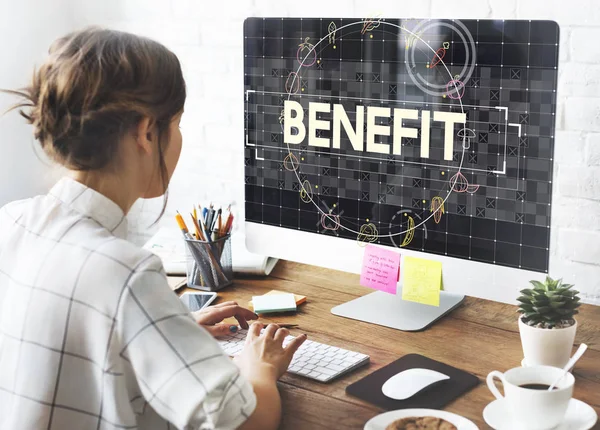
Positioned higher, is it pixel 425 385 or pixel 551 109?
pixel 551 109

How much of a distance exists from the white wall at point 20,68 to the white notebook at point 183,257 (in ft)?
1.70

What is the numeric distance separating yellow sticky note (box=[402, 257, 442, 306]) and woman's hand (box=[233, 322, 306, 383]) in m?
0.24

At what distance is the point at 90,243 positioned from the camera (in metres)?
0.92

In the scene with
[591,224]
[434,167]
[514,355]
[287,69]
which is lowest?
[514,355]

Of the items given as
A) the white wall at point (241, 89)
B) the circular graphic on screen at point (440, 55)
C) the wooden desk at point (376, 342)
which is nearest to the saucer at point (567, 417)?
the wooden desk at point (376, 342)

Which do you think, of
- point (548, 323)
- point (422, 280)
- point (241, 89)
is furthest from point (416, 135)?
point (241, 89)

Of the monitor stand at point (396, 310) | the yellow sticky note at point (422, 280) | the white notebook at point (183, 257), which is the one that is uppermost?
the yellow sticky note at point (422, 280)

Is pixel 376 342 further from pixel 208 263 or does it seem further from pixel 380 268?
pixel 208 263

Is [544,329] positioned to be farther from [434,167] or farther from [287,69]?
[287,69]

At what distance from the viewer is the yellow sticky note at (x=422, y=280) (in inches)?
49.5

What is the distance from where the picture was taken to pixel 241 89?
1971 mm

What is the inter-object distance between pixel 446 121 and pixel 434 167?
0.24ft

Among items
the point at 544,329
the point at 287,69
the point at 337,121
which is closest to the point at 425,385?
the point at 544,329

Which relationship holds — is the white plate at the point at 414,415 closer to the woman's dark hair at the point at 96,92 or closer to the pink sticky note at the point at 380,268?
the pink sticky note at the point at 380,268
